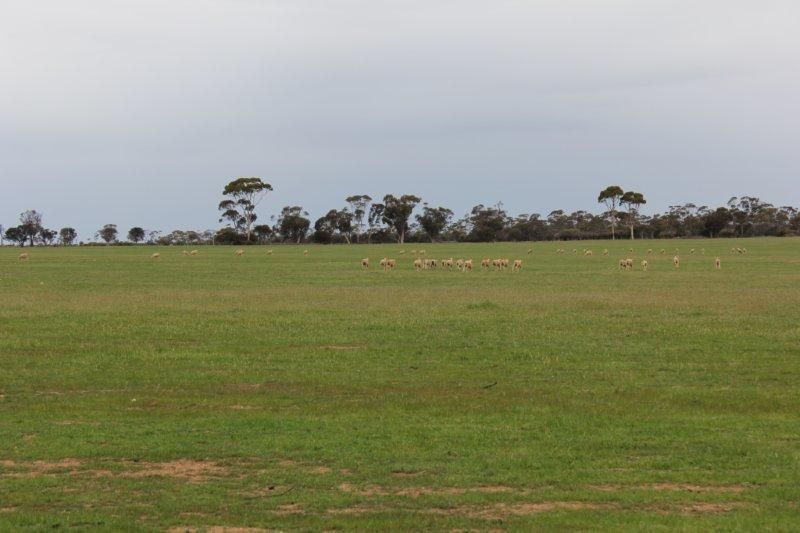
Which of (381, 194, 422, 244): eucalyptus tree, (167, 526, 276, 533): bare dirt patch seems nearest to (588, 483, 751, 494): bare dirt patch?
(167, 526, 276, 533): bare dirt patch

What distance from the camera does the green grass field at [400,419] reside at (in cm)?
877

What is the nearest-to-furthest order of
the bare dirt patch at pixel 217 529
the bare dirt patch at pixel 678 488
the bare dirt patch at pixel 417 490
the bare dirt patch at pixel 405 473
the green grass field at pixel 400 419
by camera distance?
the bare dirt patch at pixel 217 529 < the green grass field at pixel 400 419 < the bare dirt patch at pixel 417 490 < the bare dirt patch at pixel 678 488 < the bare dirt patch at pixel 405 473

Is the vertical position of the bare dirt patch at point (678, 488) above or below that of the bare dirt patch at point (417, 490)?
below

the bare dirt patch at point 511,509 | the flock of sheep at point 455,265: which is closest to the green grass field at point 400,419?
the bare dirt patch at point 511,509

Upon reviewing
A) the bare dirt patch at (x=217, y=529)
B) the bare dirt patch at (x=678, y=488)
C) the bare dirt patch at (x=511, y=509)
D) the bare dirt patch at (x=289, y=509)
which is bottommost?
the bare dirt patch at (x=678, y=488)

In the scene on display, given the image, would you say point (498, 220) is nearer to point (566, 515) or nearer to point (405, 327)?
point (405, 327)

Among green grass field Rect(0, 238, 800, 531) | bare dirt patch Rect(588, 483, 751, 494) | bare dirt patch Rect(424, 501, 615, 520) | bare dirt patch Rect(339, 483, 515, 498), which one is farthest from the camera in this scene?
bare dirt patch Rect(588, 483, 751, 494)

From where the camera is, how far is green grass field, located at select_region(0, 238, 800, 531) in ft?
28.8

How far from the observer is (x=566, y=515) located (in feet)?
27.7

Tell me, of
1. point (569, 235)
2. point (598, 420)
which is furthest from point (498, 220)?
point (598, 420)

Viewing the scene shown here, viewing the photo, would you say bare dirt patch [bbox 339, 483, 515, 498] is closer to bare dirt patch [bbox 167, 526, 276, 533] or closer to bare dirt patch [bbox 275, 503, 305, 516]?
bare dirt patch [bbox 275, 503, 305, 516]

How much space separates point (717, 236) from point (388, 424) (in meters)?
161

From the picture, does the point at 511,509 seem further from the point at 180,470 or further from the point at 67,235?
the point at 67,235

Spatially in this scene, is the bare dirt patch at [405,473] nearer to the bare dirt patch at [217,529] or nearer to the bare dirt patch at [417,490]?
the bare dirt patch at [417,490]
